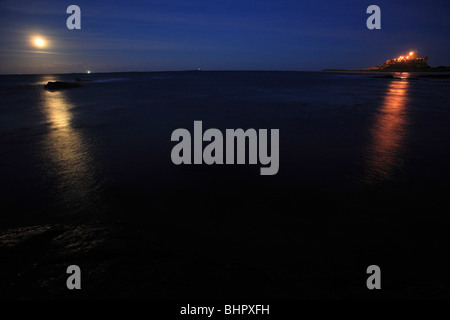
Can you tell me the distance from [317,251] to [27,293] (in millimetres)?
4076

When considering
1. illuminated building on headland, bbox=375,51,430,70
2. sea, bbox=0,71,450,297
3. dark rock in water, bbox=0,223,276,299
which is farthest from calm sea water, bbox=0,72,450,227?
illuminated building on headland, bbox=375,51,430,70

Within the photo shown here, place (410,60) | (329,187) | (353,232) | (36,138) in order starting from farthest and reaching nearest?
(410,60) < (36,138) < (329,187) < (353,232)

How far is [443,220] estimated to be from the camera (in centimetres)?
460

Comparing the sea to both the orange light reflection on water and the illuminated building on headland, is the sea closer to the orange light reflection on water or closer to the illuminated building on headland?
the orange light reflection on water

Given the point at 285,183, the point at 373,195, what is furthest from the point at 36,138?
the point at 373,195

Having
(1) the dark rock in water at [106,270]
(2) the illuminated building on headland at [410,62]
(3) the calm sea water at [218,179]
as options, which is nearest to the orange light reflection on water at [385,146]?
(3) the calm sea water at [218,179]

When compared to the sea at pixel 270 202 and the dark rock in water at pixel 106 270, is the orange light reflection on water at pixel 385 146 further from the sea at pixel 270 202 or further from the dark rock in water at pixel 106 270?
the dark rock in water at pixel 106 270

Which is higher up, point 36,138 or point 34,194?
point 36,138

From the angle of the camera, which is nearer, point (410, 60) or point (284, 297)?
point (284, 297)

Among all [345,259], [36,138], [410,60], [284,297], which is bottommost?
[345,259]

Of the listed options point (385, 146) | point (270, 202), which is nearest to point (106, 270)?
point (270, 202)

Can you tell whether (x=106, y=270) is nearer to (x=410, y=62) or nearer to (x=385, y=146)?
(x=385, y=146)
